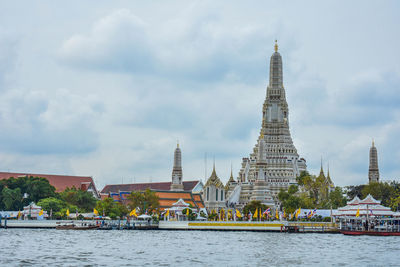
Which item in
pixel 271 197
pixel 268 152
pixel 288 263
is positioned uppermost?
pixel 268 152

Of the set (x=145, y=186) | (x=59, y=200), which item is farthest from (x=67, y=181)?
(x=59, y=200)

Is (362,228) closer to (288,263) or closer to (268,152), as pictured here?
(288,263)

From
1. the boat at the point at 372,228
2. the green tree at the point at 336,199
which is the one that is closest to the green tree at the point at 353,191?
the green tree at the point at 336,199

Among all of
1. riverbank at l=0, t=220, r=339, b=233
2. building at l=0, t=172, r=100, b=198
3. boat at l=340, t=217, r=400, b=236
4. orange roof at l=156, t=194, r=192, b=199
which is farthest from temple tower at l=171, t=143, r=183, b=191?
boat at l=340, t=217, r=400, b=236

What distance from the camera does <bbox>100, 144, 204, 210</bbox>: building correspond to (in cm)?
13162

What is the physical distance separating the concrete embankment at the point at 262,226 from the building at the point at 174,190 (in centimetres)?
2006

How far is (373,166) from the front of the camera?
136 m

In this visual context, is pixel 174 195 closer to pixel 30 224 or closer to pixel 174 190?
pixel 174 190

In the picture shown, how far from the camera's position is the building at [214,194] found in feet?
459

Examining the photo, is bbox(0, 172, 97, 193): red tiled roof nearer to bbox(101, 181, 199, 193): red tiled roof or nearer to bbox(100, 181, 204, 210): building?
bbox(101, 181, 199, 193): red tiled roof

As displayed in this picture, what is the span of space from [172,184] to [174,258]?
96936 millimetres

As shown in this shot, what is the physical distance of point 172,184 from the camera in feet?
488

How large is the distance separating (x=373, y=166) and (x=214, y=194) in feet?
103

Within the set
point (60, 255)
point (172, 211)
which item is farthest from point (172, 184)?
point (60, 255)
